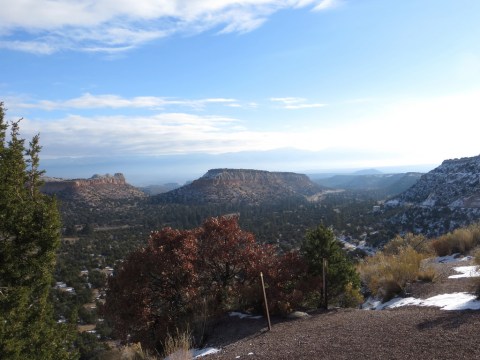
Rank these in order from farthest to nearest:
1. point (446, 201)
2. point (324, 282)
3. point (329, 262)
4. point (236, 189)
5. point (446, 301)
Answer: point (236, 189) < point (446, 201) < point (329, 262) < point (324, 282) < point (446, 301)

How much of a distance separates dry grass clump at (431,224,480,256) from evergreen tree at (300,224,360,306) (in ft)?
30.6

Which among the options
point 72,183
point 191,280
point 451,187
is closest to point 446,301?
point 191,280

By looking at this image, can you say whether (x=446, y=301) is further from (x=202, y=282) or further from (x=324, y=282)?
(x=202, y=282)

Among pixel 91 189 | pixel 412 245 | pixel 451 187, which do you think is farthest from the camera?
pixel 91 189

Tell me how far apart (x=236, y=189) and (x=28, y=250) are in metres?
109

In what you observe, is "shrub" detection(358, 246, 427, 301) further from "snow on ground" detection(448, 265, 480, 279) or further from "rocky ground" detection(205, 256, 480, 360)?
"rocky ground" detection(205, 256, 480, 360)

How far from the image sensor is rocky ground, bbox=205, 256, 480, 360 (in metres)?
6.72

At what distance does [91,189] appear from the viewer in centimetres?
10338

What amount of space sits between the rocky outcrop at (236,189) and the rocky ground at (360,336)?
304 ft

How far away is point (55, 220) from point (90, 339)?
58.7ft

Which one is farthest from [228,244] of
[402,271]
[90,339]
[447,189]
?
[447,189]

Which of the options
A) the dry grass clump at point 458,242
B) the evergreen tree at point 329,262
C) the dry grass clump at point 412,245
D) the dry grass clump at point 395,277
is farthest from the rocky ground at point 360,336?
the dry grass clump at point 412,245

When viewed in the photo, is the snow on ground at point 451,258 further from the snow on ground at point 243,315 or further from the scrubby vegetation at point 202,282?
the snow on ground at point 243,315

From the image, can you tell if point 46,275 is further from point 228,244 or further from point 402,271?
point 402,271
